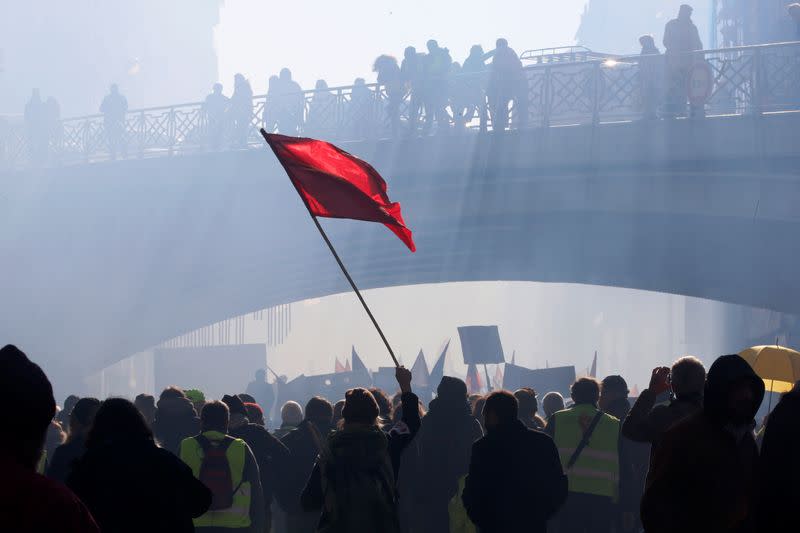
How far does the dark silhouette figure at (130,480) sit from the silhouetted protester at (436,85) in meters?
16.4

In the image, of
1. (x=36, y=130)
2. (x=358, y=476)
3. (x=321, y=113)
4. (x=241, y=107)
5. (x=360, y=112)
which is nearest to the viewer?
(x=358, y=476)

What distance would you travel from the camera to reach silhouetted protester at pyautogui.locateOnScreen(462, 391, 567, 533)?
6.26 meters

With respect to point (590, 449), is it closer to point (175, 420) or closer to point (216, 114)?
point (175, 420)

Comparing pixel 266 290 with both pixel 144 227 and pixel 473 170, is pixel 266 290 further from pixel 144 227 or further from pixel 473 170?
pixel 473 170

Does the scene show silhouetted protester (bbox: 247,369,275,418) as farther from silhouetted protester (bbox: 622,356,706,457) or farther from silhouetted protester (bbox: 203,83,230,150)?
silhouetted protester (bbox: 622,356,706,457)

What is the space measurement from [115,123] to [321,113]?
5.79 metres

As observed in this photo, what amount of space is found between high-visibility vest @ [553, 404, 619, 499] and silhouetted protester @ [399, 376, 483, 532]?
753 millimetres

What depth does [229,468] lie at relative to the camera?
22.4 feet

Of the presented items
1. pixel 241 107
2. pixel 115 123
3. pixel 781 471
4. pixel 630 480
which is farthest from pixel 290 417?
pixel 115 123

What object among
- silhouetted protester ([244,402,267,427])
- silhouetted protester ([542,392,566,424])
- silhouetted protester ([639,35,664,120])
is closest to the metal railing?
silhouetted protester ([639,35,664,120])

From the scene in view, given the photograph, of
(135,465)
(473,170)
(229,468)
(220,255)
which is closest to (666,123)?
(473,170)

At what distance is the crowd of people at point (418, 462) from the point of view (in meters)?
4.03

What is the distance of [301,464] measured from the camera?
808 centimetres

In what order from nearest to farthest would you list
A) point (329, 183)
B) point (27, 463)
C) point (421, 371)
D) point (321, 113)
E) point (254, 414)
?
point (27, 463), point (329, 183), point (254, 414), point (321, 113), point (421, 371)
